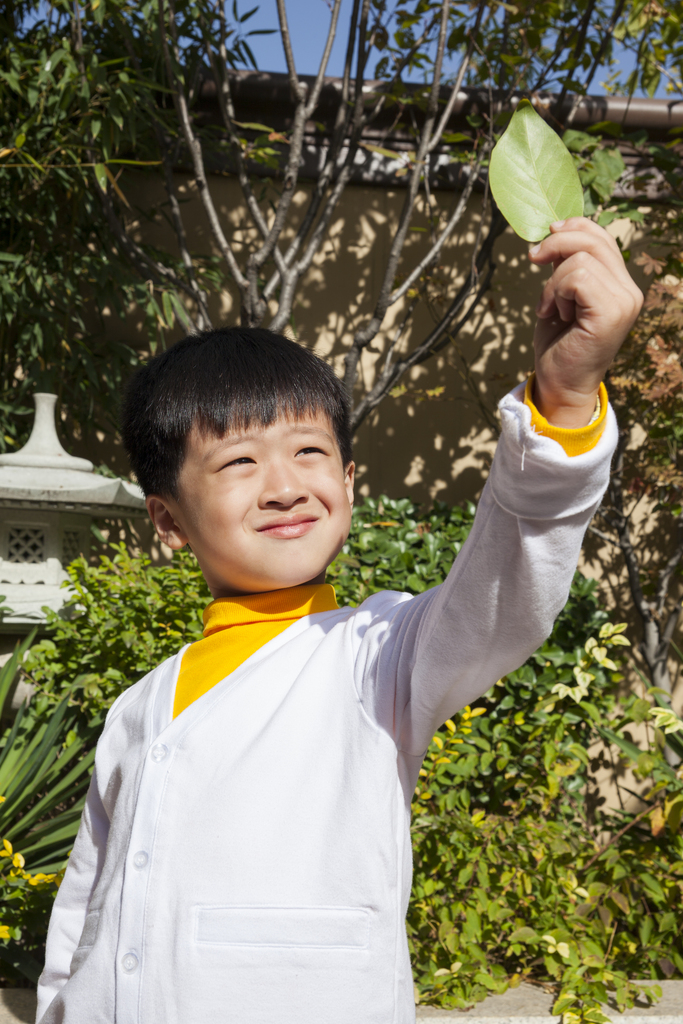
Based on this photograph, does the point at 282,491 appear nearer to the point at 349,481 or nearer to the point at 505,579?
the point at 349,481

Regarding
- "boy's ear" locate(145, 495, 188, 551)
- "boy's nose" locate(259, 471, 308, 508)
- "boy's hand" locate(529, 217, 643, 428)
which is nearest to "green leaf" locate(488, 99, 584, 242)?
"boy's hand" locate(529, 217, 643, 428)

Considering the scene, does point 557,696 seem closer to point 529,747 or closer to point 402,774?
point 529,747

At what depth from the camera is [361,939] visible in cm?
87

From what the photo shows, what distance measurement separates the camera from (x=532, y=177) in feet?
2.33

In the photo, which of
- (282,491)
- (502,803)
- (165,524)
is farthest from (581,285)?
(502,803)

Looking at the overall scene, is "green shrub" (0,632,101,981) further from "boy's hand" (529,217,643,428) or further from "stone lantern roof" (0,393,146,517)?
"boy's hand" (529,217,643,428)

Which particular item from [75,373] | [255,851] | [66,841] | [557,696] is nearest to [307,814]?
[255,851]

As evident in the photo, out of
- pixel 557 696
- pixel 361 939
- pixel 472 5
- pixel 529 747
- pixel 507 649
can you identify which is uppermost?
pixel 472 5

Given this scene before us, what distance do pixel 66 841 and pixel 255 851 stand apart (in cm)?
169

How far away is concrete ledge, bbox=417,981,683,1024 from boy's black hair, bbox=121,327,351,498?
126 cm

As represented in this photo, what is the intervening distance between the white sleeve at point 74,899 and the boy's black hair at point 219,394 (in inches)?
19.7

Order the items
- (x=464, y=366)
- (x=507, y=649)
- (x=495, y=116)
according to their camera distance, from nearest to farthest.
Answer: (x=507, y=649), (x=495, y=116), (x=464, y=366)

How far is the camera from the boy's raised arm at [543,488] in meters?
0.60

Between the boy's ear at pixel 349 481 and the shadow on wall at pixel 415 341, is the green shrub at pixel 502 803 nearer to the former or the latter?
the shadow on wall at pixel 415 341
